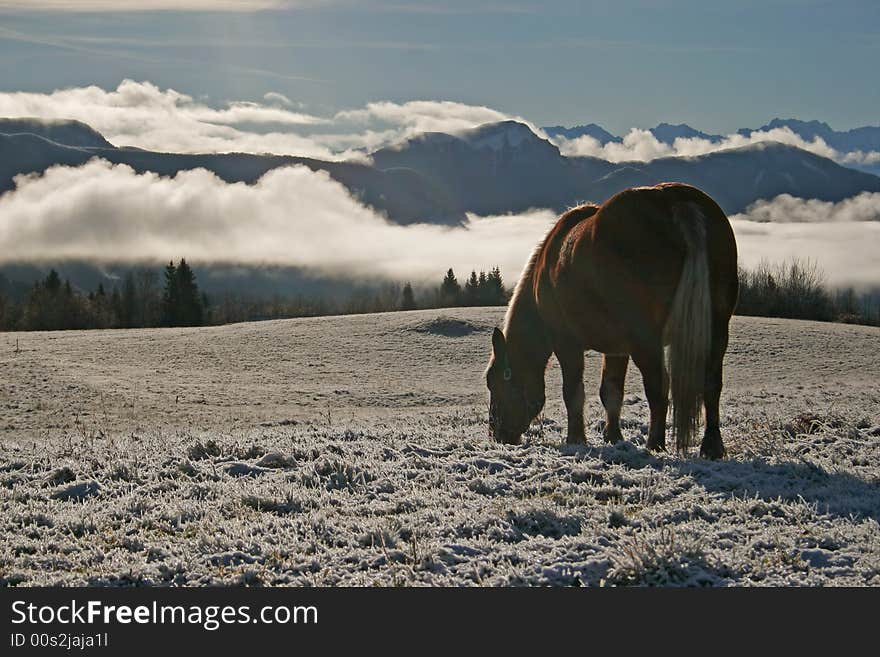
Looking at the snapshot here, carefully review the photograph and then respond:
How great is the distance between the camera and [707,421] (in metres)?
8.95

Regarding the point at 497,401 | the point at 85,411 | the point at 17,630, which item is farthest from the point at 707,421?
the point at 85,411

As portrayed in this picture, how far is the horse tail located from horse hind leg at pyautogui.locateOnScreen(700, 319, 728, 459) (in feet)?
0.94

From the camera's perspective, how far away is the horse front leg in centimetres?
1062

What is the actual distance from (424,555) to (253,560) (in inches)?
50.4

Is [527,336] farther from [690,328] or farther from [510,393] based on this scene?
[690,328]

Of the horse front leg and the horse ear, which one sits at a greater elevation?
the horse ear

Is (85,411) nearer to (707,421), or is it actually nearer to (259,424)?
(259,424)

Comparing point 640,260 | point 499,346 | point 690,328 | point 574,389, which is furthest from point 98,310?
point 690,328

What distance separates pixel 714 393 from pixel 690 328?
935mm

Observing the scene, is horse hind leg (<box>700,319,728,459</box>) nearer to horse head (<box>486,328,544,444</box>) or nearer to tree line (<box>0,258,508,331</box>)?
horse head (<box>486,328,544,444</box>)

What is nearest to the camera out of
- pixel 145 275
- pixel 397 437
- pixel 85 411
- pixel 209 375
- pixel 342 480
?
pixel 342 480

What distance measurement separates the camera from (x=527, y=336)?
450 inches

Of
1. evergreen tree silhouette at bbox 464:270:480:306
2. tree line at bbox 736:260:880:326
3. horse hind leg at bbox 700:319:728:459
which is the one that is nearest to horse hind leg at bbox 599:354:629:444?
horse hind leg at bbox 700:319:728:459

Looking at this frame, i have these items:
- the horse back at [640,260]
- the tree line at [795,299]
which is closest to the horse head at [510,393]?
the horse back at [640,260]
